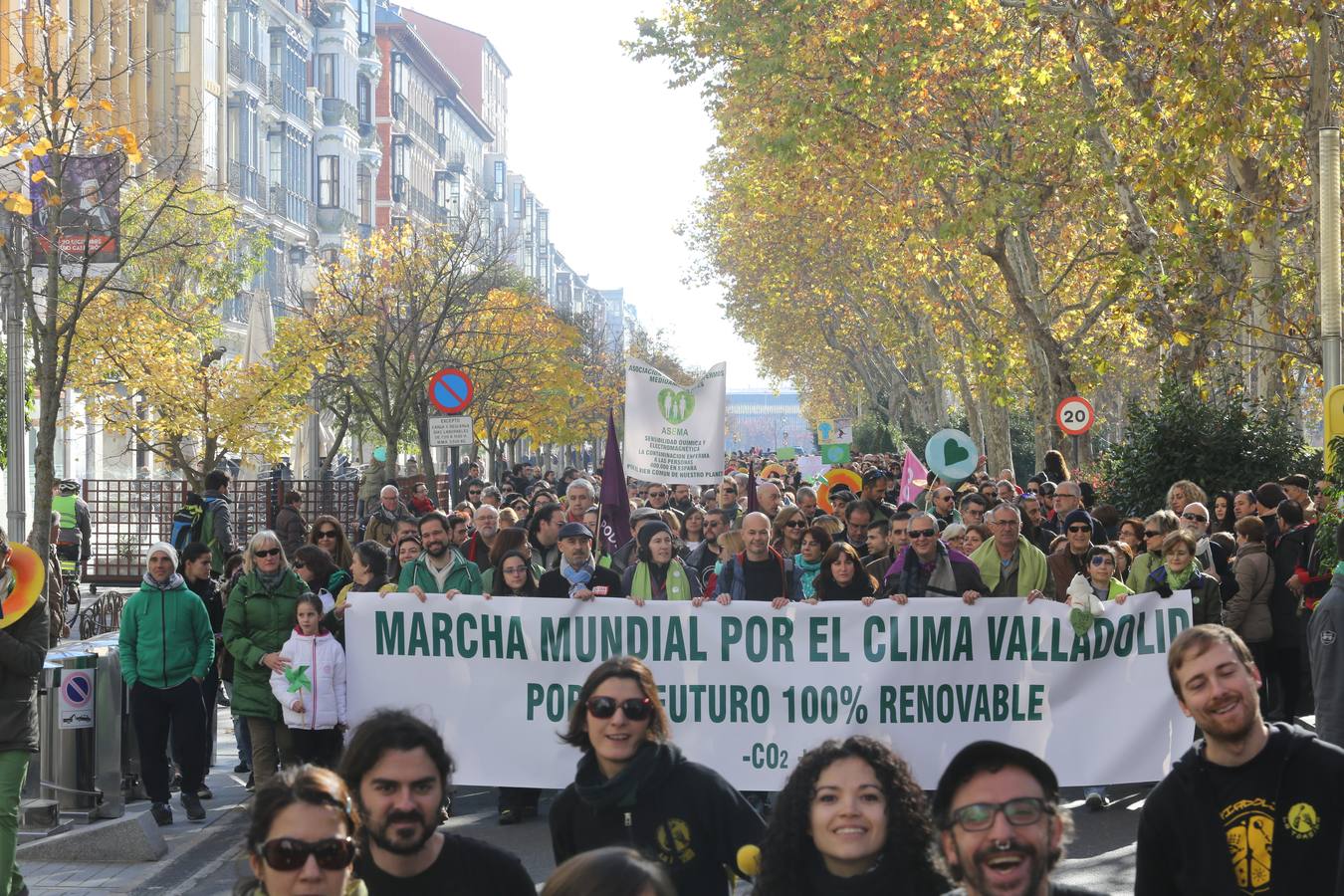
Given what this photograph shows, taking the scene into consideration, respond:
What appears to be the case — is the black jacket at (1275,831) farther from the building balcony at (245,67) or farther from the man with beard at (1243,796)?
the building balcony at (245,67)

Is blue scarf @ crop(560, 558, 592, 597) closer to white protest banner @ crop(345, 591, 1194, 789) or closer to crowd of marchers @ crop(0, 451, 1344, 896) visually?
crowd of marchers @ crop(0, 451, 1344, 896)

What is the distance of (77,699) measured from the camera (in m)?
10.1

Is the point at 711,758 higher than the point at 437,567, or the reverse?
the point at 437,567

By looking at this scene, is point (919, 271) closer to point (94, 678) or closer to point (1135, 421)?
point (1135, 421)

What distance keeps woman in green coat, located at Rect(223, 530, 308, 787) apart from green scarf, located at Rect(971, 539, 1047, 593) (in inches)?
Answer: 170

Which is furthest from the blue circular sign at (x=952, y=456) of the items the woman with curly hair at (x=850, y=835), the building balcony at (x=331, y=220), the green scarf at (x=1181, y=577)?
the building balcony at (x=331, y=220)

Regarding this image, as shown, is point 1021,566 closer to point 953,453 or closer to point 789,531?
point 789,531

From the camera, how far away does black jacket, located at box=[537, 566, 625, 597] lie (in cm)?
1051

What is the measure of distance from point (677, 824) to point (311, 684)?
5345 mm

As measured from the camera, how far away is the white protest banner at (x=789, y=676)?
9.60m

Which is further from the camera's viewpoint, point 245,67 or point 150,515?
point 245,67

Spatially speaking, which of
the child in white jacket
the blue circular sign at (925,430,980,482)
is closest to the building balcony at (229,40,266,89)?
the blue circular sign at (925,430,980,482)

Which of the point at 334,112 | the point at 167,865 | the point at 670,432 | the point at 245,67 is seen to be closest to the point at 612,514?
the point at 670,432

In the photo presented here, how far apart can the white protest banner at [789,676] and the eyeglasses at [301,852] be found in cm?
573
